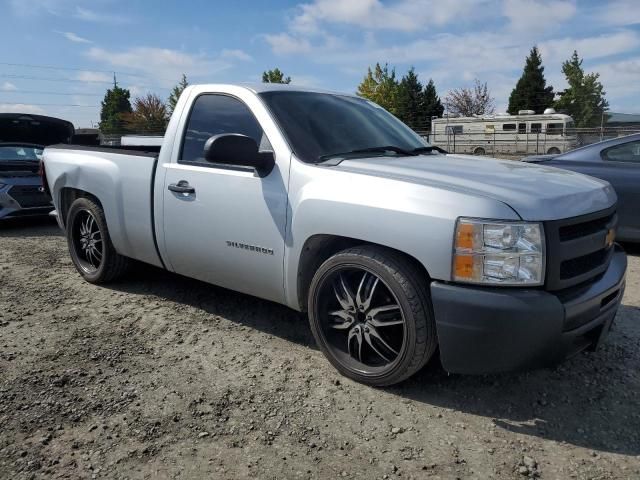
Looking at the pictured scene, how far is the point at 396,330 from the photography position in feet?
9.69

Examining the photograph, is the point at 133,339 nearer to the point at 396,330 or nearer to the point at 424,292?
the point at 396,330

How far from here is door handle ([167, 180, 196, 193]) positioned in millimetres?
3709

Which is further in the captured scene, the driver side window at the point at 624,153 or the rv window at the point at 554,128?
the rv window at the point at 554,128

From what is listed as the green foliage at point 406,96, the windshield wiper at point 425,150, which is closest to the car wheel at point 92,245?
the windshield wiper at point 425,150

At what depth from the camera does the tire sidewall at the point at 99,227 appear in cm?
468

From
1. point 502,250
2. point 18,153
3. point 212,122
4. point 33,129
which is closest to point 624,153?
point 502,250

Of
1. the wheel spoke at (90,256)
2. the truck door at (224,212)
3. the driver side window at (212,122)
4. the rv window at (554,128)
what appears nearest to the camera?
→ the truck door at (224,212)

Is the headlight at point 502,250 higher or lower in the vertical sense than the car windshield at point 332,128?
lower

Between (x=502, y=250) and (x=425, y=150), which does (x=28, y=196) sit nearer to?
(x=425, y=150)

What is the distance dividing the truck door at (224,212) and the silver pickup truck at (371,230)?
11 millimetres

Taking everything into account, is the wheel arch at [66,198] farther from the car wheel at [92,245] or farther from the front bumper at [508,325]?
the front bumper at [508,325]

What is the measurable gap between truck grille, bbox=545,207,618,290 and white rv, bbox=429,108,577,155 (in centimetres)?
2808

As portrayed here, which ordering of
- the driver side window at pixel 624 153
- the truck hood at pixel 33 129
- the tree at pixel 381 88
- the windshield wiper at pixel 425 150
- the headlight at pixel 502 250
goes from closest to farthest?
1. the headlight at pixel 502 250
2. the windshield wiper at pixel 425 150
3. the driver side window at pixel 624 153
4. the truck hood at pixel 33 129
5. the tree at pixel 381 88

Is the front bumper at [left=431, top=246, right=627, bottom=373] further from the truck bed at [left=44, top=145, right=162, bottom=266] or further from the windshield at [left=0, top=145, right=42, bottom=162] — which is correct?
the windshield at [left=0, top=145, right=42, bottom=162]
